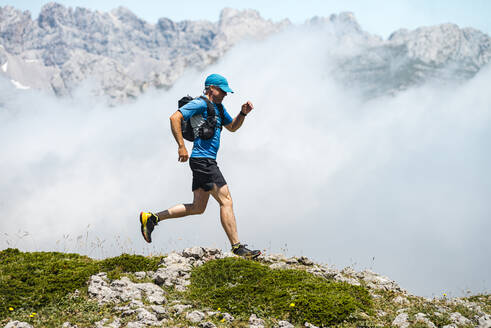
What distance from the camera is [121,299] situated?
6570 millimetres

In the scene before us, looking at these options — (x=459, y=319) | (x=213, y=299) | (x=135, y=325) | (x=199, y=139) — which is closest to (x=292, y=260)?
(x=213, y=299)

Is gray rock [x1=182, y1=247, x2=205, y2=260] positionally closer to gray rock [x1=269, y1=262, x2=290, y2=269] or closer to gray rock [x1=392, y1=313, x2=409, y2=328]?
gray rock [x1=269, y1=262, x2=290, y2=269]

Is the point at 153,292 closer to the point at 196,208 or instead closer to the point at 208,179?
the point at 196,208

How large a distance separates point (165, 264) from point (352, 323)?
144 inches

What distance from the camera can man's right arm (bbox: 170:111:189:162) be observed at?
25.8 ft

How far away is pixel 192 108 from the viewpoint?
823 cm

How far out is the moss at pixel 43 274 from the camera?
6.41 metres

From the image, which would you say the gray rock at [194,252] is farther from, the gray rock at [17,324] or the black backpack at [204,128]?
the gray rock at [17,324]

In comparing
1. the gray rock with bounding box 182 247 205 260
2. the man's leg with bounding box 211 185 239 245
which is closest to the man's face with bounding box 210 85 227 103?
the man's leg with bounding box 211 185 239 245

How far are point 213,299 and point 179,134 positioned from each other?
301 centimetres

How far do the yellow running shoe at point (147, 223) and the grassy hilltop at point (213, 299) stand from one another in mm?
466

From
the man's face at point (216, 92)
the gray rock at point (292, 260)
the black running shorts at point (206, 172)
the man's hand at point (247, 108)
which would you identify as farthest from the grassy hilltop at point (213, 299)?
the man's face at point (216, 92)

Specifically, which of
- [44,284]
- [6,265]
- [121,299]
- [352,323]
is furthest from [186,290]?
[6,265]

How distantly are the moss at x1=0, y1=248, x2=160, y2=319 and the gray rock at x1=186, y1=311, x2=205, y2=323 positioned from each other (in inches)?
77.6
